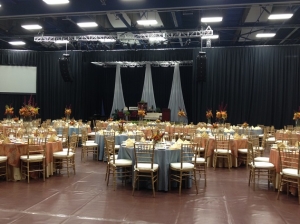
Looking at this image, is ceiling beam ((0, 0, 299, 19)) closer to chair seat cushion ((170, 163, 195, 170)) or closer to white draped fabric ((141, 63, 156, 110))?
chair seat cushion ((170, 163, 195, 170))

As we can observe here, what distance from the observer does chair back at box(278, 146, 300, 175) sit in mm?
5367

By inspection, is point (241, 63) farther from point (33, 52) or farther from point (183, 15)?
point (33, 52)

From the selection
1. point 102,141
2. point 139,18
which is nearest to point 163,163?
point 102,141

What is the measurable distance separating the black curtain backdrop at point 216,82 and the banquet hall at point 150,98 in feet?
0.17

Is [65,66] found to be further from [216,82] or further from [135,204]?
[135,204]

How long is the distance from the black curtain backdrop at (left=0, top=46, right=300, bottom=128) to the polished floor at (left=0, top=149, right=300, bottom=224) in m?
10.2

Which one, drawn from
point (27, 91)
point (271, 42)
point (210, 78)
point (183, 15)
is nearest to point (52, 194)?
point (183, 15)

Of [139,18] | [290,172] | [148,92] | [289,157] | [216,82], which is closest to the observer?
[290,172]

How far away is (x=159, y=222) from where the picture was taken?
413 cm

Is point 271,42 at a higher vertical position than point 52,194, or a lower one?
higher

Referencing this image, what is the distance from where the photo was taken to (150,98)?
19141 mm

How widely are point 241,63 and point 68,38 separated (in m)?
8.47

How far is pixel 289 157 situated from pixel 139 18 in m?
8.73

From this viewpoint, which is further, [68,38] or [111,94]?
[111,94]
